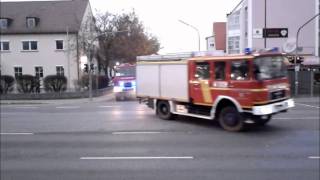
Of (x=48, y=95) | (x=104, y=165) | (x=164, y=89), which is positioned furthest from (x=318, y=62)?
(x=104, y=165)

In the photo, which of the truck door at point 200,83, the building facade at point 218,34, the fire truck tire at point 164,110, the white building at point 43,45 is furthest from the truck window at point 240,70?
the building facade at point 218,34

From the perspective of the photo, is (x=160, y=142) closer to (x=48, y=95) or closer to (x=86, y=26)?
(x=48, y=95)

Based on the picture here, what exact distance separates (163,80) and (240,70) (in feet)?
13.4

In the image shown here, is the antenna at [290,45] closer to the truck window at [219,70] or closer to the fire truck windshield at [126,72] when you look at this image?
the fire truck windshield at [126,72]

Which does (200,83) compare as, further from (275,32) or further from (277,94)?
(275,32)

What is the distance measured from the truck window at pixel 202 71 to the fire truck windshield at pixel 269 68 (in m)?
1.89

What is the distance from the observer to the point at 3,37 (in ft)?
181

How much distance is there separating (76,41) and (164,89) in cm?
3731

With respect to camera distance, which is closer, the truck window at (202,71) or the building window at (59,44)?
the truck window at (202,71)

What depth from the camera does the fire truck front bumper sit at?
44.4ft

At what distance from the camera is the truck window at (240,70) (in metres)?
13.8

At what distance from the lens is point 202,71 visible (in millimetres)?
15422

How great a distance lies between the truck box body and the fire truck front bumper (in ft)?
10.3

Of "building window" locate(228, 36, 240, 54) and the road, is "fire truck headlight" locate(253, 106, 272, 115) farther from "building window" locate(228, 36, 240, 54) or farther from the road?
"building window" locate(228, 36, 240, 54)
